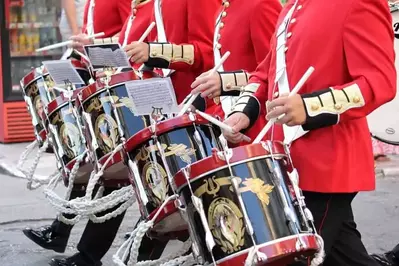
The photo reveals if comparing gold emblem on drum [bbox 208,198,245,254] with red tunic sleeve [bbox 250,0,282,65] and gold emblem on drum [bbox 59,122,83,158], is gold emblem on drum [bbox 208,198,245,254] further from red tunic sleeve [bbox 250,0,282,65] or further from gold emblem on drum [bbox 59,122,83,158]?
gold emblem on drum [bbox 59,122,83,158]

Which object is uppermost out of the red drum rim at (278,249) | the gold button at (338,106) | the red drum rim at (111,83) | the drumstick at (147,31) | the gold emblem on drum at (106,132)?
the drumstick at (147,31)

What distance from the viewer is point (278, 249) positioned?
8.25 ft

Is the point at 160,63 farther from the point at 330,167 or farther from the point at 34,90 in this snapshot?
the point at 330,167

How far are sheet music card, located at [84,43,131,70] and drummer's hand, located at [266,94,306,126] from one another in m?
1.30

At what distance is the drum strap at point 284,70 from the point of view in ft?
9.51

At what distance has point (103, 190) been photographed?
4.07 metres

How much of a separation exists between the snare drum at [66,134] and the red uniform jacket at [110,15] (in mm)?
977

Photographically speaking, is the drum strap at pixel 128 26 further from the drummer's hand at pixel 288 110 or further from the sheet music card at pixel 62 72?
the drummer's hand at pixel 288 110

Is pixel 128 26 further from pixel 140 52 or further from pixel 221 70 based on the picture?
pixel 221 70

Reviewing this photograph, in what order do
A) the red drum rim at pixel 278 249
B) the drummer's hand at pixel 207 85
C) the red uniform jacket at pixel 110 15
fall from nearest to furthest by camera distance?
the red drum rim at pixel 278 249 < the drummer's hand at pixel 207 85 < the red uniform jacket at pixel 110 15

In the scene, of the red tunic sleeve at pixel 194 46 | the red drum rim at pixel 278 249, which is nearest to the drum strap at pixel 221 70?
the red tunic sleeve at pixel 194 46

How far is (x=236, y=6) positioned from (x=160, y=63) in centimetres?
58

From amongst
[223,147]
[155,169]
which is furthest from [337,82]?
[155,169]

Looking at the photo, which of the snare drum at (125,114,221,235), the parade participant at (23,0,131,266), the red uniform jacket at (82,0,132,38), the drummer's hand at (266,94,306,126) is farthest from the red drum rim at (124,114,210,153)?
the red uniform jacket at (82,0,132,38)
